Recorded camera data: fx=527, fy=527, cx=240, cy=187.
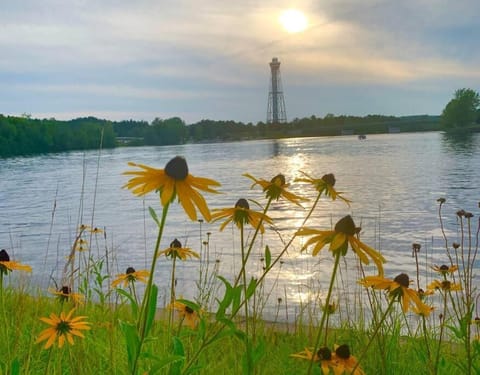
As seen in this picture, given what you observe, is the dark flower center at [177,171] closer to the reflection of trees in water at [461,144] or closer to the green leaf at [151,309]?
the green leaf at [151,309]

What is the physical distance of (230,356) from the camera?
2.84 meters

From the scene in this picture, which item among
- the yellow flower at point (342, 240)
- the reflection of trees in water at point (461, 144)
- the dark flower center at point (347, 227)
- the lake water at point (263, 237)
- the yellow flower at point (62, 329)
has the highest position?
the dark flower center at point (347, 227)

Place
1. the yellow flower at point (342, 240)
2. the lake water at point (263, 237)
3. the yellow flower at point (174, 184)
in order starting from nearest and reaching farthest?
the yellow flower at point (174, 184), the yellow flower at point (342, 240), the lake water at point (263, 237)

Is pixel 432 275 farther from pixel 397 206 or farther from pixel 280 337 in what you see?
pixel 397 206

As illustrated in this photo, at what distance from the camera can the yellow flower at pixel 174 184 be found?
88cm

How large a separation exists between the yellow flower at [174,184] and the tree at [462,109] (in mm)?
88674

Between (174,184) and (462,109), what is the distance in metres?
90.0

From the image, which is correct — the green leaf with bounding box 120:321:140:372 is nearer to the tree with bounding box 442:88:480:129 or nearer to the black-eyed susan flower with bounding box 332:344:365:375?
the black-eyed susan flower with bounding box 332:344:365:375

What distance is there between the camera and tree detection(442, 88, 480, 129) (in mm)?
82000

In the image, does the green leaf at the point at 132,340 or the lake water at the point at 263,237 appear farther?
the lake water at the point at 263,237

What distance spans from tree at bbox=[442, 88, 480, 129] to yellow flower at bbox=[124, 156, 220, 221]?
88674 mm

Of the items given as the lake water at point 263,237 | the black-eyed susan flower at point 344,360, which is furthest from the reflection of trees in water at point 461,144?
the black-eyed susan flower at point 344,360

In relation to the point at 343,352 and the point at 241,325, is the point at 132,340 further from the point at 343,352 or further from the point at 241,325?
the point at 241,325

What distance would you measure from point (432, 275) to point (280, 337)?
10.8 feet
